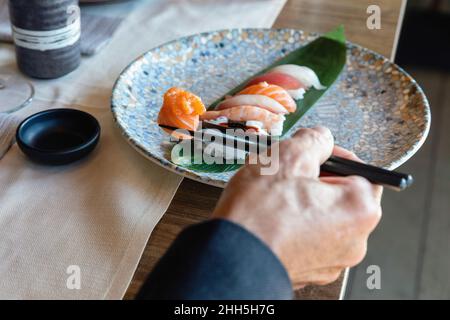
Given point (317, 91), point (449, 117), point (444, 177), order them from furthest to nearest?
point (449, 117) → point (444, 177) → point (317, 91)

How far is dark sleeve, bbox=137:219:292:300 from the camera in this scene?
50 cm

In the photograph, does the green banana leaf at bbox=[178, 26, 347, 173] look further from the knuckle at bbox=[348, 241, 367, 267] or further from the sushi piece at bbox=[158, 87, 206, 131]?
the knuckle at bbox=[348, 241, 367, 267]

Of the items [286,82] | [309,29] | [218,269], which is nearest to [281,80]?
[286,82]

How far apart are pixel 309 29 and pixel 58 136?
0.62m

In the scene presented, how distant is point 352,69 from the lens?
3.43 feet

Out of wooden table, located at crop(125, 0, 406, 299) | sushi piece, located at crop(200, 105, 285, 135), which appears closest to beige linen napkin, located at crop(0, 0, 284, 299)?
wooden table, located at crop(125, 0, 406, 299)

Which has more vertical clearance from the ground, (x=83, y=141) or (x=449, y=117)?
(x=83, y=141)

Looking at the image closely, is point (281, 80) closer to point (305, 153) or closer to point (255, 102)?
point (255, 102)

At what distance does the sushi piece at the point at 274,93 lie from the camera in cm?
92
